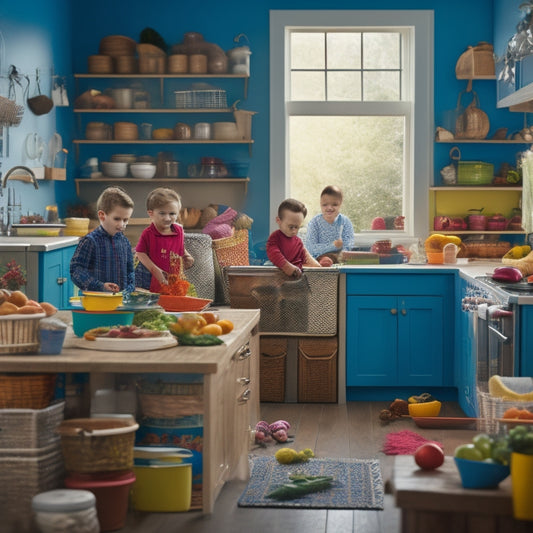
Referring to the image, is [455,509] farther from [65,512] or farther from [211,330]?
[211,330]

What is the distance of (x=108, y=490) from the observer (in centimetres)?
320

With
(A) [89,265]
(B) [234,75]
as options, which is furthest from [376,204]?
(A) [89,265]

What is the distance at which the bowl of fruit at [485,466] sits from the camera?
8.48ft

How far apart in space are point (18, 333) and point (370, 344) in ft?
10.0

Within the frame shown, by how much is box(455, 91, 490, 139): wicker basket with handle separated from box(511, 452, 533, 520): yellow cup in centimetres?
498

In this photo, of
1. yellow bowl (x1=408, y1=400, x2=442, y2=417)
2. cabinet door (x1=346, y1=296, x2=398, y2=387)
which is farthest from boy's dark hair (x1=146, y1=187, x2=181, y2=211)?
yellow bowl (x1=408, y1=400, x2=442, y2=417)

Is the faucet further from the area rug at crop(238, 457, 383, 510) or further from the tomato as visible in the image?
the tomato

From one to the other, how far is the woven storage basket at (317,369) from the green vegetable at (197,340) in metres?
2.42

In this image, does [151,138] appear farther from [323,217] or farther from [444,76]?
[444,76]

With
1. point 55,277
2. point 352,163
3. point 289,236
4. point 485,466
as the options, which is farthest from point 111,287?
point 352,163

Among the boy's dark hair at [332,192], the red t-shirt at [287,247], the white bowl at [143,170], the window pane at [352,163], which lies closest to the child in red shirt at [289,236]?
the red t-shirt at [287,247]

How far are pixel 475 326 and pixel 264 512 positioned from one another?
1.84 m

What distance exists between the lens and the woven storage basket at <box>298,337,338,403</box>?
5.94 metres

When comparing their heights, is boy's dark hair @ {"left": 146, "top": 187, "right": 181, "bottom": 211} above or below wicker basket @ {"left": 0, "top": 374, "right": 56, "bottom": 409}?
above
